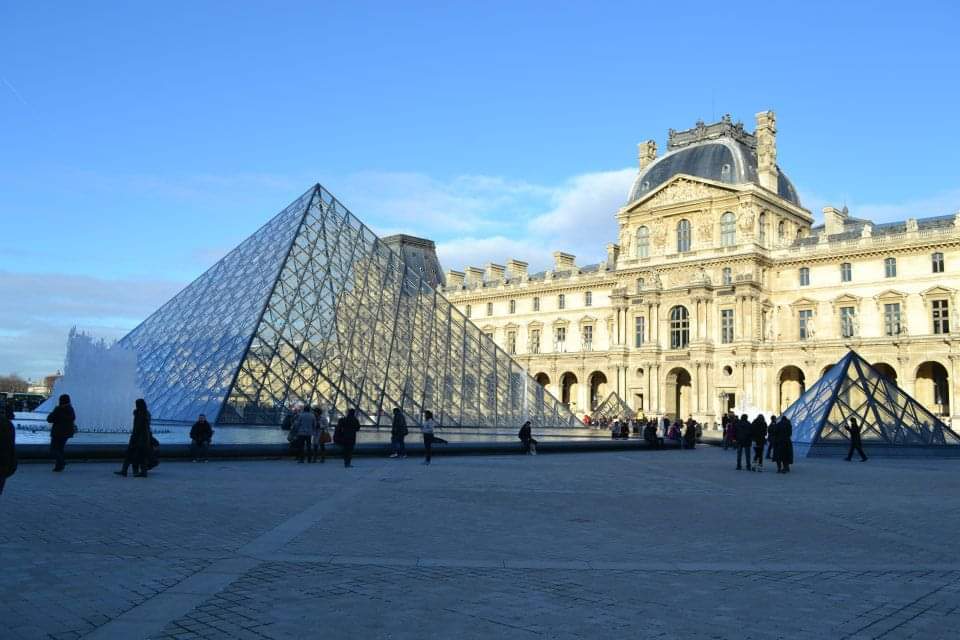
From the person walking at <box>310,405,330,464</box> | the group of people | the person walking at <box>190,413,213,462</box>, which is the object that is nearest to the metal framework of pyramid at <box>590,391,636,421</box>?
the group of people

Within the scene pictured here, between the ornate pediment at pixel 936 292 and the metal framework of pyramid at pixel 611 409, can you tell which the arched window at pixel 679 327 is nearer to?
the metal framework of pyramid at pixel 611 409

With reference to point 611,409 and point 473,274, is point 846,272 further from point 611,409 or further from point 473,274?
point 473,274

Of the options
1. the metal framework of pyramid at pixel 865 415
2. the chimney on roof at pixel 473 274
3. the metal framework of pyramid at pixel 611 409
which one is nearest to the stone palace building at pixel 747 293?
the metal framework of pyramid at pixel 611 409

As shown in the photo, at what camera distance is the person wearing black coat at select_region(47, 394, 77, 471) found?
1274 cm

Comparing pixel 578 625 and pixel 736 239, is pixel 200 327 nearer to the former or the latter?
pixel 578 625

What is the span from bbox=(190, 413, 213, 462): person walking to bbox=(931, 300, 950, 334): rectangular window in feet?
128

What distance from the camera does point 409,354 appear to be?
2589 centimetres

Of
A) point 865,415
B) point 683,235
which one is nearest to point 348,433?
point 865,415

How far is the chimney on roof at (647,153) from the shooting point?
5762 cm

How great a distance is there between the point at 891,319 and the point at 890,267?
268 cm

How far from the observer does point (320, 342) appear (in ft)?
79.8

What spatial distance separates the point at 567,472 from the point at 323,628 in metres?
11.5

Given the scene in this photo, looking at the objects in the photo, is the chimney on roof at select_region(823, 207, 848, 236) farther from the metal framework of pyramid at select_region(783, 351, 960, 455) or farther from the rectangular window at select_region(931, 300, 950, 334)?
the metal framework of pyramid at select_region(783, 351, 960, 455)

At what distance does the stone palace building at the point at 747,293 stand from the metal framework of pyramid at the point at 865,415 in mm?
19273
